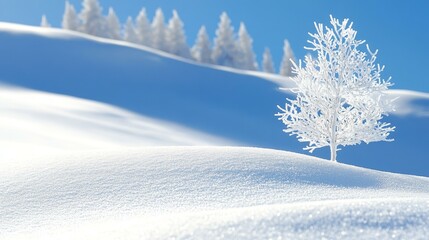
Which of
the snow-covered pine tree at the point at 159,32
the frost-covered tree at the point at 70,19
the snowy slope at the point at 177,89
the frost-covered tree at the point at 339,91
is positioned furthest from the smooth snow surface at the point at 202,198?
the frost-covered tree at the point at 70,19

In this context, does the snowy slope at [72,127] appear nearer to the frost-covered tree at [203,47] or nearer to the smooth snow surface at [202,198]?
the smooth snow surface at [202,198]

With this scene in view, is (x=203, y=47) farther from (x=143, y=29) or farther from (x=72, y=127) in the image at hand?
(x=72, y=127)

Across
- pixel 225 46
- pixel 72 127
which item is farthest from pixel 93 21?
pixel 72 127

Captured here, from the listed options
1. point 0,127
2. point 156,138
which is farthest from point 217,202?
point 156,138

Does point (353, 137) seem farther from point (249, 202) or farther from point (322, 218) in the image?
point (322, 218)

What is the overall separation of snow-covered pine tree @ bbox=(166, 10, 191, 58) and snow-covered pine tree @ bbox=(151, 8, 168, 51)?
479 millimetres

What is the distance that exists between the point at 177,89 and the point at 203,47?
703 inches

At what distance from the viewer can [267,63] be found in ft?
197

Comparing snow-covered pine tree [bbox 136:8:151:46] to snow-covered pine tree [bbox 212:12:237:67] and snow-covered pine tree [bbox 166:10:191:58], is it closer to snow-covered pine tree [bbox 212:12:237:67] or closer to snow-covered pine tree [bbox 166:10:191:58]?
snow-covered pine tree [bbox 166:10:191:58]

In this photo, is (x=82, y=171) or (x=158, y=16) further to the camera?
(x=158, y=16)

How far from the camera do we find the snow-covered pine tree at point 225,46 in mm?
53812

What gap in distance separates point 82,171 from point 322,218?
202 inches

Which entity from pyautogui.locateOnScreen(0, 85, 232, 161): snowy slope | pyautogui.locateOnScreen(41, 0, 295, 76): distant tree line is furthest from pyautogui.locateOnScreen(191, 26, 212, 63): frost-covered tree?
pyautogui.locateOnScreen(0, 85, 232, 161): snowy slope

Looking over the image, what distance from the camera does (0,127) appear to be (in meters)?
18.5
